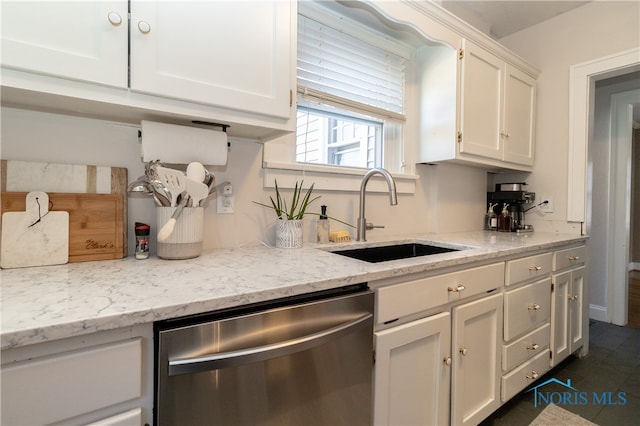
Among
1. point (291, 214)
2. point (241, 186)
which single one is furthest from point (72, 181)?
point (291, 214)

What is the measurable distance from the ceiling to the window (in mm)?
707

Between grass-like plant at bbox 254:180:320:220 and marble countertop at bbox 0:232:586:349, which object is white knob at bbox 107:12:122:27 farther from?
grass-like plant at bbox 254:180:320:220

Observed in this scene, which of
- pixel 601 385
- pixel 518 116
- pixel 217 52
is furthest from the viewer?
pixel 518 116

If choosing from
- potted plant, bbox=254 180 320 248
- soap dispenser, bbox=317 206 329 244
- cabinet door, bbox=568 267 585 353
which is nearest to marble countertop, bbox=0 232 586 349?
potted plant, bbox=254 180 320 248

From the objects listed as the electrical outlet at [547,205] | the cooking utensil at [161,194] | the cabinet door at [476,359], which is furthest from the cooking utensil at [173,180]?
the electrical outlet at [547,205]

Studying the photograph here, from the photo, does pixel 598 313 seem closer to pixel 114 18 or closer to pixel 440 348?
pixel 440 348

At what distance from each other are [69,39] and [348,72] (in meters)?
1.32

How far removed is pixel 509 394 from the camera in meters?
1.53

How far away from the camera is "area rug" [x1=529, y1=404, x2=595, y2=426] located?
1510 millimetres

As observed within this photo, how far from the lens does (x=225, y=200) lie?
1.34m

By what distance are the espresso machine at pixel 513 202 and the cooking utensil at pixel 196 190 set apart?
2241 mm

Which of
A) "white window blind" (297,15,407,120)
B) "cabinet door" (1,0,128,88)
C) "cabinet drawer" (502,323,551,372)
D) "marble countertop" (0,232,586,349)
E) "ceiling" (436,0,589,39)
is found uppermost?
"ceiling" (436,0,589,39)

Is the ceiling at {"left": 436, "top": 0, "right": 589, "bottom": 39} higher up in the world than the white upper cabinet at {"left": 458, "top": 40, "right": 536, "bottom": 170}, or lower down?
higher up

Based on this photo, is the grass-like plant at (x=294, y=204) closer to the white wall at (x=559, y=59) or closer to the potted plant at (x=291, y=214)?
the potted plant at (x=291, y=214)
